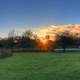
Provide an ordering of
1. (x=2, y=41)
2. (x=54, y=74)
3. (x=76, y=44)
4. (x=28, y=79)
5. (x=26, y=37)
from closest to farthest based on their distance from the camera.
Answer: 1. (x=28, y=79)
2. (x=54, y=74)
3. (x=2, y=41)
4. (x=76, y=44)
5. (x=26, y=37)

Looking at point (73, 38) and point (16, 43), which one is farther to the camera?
point (16, 43)

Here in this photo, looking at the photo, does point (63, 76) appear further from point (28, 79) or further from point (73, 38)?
point (73, 38)

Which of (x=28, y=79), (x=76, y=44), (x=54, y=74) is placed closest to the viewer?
(x=28, y=79)

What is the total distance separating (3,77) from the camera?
397 inches

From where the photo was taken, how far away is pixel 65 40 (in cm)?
3347

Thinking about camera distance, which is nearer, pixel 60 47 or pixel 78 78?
pixel 78 78

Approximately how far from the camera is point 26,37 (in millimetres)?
32344

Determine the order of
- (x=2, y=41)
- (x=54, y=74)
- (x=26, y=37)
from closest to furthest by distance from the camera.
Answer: (x=54, y=74), (x=2, y=41), (x=26, y=37)

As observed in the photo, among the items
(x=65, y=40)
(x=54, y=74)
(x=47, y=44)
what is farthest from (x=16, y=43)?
(x=54, y=74)

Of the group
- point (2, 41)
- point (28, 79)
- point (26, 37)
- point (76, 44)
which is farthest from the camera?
point (26, 37)

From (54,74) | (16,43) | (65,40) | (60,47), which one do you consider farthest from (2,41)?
(54,74)

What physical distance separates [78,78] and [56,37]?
21.8 meters

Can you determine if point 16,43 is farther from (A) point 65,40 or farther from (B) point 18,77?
(B) point 18,77

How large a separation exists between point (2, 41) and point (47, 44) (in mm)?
6256
